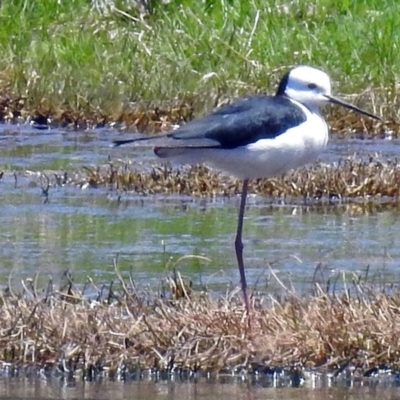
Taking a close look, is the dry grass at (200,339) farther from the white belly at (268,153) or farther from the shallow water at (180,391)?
the white belly at (268,153)

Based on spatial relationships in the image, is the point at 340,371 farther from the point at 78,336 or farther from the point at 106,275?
the point at 106,275

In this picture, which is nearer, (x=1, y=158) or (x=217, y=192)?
(x=217, y=192)

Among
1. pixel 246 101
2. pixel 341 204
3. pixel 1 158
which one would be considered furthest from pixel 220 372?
pixel 1 158

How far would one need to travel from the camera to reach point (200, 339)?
736 cm

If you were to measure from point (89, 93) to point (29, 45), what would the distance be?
6.55ft

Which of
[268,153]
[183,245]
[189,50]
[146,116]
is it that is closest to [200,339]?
[268,153]

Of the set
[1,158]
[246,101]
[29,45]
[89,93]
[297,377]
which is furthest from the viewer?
[29,45]

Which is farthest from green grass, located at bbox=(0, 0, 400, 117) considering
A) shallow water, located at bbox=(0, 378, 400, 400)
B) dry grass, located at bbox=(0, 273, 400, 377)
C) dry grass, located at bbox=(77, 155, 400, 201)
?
shallow water, located at bbox=(0, 378, 400, 400)

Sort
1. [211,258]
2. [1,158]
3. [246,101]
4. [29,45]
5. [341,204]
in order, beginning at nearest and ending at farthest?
[246,101]
[211,258]
[341,204]
[1,158]
[29,45]

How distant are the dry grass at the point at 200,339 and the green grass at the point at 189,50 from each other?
7.83 metres

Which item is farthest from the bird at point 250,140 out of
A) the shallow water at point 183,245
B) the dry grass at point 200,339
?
the dry grass at point 200,339

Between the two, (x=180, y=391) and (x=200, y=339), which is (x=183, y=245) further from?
(x=180, y=391)

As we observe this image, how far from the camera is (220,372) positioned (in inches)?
287

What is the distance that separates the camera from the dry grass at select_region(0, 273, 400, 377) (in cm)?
732
